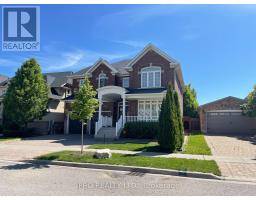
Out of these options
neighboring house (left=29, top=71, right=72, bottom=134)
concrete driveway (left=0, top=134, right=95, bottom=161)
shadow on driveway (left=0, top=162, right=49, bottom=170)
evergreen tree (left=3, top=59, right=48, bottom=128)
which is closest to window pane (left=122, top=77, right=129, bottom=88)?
neighboring house (left=29, top=71, right=72, bottom=134)

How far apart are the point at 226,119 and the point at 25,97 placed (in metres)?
22.7

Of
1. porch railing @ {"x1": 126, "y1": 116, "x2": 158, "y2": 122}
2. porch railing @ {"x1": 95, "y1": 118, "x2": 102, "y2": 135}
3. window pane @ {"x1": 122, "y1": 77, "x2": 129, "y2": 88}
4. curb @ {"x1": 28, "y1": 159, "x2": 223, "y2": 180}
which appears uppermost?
window pane @ {"x1": 122, "y1": 77, "x2": 129, "y2": 88}

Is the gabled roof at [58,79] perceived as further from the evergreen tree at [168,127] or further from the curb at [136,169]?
the curb at [136,169]

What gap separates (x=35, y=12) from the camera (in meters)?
12.5

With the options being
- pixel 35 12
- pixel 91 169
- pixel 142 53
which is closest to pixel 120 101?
pixel 142 53

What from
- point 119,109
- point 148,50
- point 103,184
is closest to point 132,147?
point 103,184

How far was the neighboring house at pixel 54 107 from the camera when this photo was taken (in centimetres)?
2876

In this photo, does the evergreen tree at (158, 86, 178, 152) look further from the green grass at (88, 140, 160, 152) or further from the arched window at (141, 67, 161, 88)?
the arched window at (141, 67, 161, 88)

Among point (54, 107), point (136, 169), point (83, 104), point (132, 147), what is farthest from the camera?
point (54, 107)

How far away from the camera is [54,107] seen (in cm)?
3070

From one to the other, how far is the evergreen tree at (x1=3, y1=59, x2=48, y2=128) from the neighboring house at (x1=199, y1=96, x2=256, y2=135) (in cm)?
1925

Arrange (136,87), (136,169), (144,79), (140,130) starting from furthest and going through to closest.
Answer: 1. (136,87)
2. (144,79)
3. (140,130)
4. (136,169)

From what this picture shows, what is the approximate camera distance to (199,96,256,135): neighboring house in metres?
28.3

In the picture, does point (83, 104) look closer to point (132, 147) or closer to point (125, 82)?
point (132, 147)
